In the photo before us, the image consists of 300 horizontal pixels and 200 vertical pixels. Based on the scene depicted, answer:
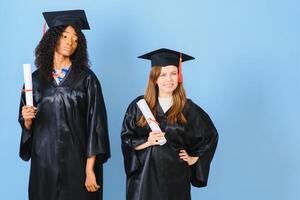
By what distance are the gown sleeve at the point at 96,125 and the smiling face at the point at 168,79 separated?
15.5 inches

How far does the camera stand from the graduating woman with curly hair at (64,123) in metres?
3.30

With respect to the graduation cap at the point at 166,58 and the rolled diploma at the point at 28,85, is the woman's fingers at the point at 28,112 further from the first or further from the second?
the graduation cap at the point at 166,58

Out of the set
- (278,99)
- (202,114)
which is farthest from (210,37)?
(202,114)

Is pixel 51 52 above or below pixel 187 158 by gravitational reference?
above

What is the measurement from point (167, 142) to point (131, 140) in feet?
0.76

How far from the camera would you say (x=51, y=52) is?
344 centimetres

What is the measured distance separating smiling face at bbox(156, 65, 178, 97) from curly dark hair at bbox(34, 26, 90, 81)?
1.63ft

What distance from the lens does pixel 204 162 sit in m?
3.46

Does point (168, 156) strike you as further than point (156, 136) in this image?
Yes

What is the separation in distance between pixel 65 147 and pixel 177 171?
701 millimetres

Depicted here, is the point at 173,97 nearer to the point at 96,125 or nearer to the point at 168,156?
the point at 168,156

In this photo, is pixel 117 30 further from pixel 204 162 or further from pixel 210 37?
pixel 204 162

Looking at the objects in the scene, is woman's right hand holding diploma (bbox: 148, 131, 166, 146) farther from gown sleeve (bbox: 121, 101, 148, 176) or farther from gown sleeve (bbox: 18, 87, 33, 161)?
gown sleeve (bbox: 18, 87, 33, 161)

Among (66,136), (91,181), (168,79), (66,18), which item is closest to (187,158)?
(168,79)
